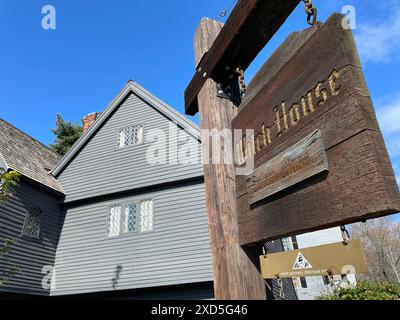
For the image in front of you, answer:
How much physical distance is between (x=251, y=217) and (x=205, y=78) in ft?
3.79

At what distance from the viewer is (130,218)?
37.1ft

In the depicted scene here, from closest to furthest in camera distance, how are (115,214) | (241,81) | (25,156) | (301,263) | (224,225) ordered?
(301,263) < (224,225) < (241,81) < (115,214) < (25,156)

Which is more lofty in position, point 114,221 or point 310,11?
point 114,221

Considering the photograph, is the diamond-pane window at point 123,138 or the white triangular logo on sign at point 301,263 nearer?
the white triangular logo on sign at point 301,263

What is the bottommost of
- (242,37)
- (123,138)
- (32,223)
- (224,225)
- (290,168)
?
(224,225)

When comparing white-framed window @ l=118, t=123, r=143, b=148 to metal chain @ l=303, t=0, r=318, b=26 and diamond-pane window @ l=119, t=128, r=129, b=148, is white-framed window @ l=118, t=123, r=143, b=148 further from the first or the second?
metal chain @ l=303, t=0, r=318, b=26

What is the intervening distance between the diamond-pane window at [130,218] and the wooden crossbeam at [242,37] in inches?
375

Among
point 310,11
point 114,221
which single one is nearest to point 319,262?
point 310,11

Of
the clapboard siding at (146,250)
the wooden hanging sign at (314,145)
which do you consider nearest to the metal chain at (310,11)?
the wooden hanging sign at (314,145)

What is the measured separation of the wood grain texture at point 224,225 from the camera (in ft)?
5.47

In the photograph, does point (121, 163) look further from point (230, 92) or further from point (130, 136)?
point (230, 92)

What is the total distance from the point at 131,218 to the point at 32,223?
12.9 feet

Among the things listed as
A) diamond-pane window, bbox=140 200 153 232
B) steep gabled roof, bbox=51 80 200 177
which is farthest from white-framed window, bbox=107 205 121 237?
steep gabled roof, bbox=51 80 200 177

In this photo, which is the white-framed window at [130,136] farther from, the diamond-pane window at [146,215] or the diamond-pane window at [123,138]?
the diamond-pane window at [146,215]
